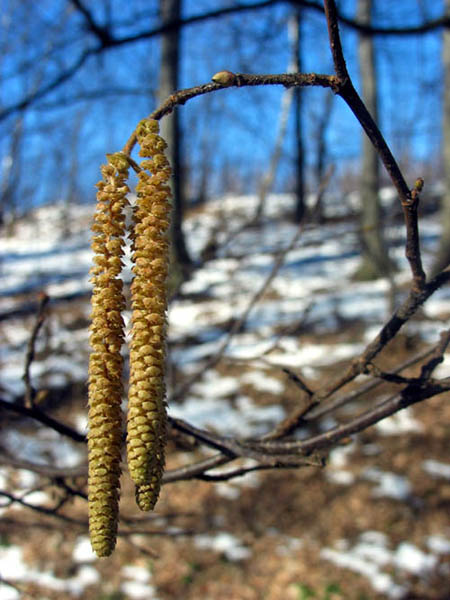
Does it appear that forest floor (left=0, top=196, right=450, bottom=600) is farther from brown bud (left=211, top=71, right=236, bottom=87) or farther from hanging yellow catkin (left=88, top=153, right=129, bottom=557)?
brown bud (left=211, top=71, right=236, bottom=87)

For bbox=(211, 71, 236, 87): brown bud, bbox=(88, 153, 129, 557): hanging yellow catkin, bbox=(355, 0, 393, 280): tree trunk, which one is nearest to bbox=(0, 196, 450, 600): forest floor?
bbox=(88, 153, 129, 557): hanging yellow catkin

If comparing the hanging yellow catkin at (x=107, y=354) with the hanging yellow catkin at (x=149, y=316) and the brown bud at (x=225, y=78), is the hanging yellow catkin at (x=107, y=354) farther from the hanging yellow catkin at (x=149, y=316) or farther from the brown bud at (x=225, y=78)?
the brown bud at (x=225, y=78)

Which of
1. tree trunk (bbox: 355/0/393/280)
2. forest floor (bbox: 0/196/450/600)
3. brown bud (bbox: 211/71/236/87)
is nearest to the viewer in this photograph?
brown bud (bbox: 211/71/236/87)

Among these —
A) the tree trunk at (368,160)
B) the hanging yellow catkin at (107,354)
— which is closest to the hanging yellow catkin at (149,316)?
the hanging yellow catkin at (107,354)

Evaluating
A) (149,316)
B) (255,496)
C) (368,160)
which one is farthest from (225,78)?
(368,160)

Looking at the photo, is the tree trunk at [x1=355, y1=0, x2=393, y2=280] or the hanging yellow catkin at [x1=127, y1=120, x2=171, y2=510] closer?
the hanging yellow catkin at [x1=127, y1=120, x2=171, y2=510]
